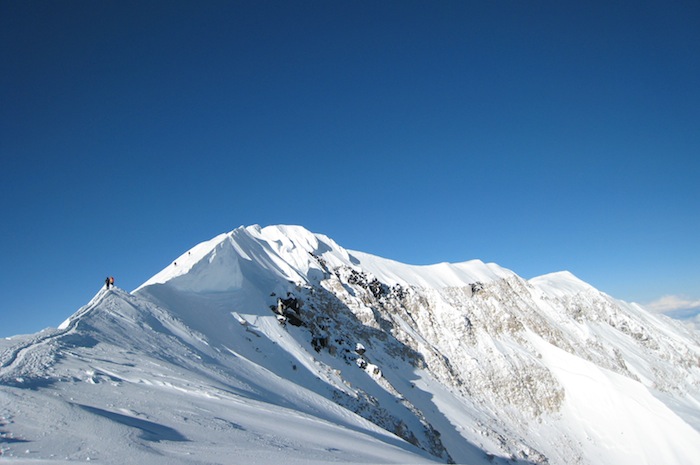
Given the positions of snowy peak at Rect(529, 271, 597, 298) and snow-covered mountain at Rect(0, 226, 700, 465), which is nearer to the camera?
snow-covered mountain at Rect(0, 226, 700, 465)

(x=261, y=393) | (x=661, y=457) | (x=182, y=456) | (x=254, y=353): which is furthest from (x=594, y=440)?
(x=182, y=456)

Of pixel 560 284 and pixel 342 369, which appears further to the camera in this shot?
pixel 560 284

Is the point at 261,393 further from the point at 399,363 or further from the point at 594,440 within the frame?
the point at 594,440

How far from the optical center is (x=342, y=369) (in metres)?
38.0

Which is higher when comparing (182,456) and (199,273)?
Answer: (199,273)

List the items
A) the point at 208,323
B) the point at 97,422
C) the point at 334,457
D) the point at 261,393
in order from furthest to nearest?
the point at 208,323 < the point at 261,393 < the point at 334,457 < the point at 97,422

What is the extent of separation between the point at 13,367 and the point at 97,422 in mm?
5902

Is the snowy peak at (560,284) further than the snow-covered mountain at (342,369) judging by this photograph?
Yes

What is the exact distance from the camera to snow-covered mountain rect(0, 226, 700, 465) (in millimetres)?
9742

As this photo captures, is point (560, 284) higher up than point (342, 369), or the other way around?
point (560, 284)

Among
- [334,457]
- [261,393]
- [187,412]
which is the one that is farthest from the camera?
[261,393]

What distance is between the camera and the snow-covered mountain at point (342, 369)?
32.0 feet

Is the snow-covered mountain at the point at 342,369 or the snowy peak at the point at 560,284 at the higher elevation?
the snowy peak at the point at 560,284

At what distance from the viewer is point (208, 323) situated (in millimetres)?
29734
